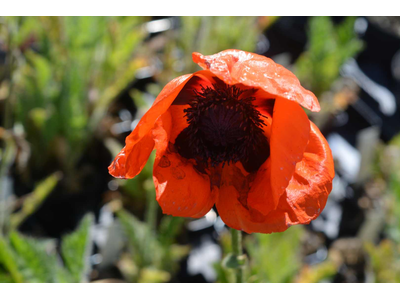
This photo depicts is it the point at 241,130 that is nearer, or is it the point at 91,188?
the point at 241,130

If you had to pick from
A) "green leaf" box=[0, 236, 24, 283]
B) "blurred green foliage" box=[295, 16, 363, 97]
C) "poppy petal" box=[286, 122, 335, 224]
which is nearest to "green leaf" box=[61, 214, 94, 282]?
"green leaf" box=[0, 236, 24, 283]

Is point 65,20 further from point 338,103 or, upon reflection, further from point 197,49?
point 338,103

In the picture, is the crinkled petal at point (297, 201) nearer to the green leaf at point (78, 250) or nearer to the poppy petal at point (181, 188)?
the poppy petal at point (181, 188)

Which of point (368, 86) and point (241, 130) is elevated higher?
point (241, 130)

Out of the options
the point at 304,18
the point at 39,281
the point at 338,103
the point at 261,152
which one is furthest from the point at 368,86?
the point at 39,281

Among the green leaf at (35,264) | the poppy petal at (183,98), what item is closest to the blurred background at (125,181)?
the green leaf at (35,264)

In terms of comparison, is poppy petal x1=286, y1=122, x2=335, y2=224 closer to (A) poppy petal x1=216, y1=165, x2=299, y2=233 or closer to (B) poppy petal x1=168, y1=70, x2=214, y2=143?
(A) poppy petal x1=216, y1=165, x2=299, y2=233
